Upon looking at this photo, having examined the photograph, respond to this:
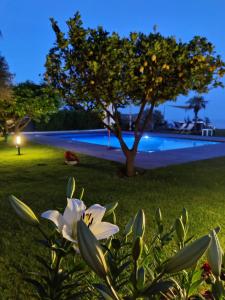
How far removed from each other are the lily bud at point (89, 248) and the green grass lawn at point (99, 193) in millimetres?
2161

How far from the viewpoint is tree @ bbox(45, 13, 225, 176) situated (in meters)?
6.30

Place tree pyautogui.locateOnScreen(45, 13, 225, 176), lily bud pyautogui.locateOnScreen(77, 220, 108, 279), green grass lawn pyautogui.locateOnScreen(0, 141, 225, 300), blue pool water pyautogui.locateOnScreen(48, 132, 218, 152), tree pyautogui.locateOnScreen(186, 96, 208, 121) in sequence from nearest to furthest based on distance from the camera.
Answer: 1. lily bud pyautogui.locateOnScreen(77, 220, 108, 279)
2. green grass lawn pyautogui.locateOnScreen(0, 141, 225, 300)
3. tree pyautogui.locateOnScreen(45, 13, 225, 176)
4. blue pool water pyautogui.locateOnScreen(48, 132, 218, 152)
5. tree pyautogui.locateOnScreen(186, 96, 208, 121)

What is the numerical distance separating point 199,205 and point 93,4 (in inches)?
3806

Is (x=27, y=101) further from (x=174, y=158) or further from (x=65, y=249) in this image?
(x=65, y=249)

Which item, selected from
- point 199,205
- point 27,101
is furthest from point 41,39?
point 199,205

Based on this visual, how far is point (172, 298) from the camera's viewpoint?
172cm

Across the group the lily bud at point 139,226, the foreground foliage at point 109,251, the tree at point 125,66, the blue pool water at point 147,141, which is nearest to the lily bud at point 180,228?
the foreground foliage at point 109,251

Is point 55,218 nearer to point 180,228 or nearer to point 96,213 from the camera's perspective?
point 96,213

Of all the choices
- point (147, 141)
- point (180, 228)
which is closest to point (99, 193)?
point (180, 228)

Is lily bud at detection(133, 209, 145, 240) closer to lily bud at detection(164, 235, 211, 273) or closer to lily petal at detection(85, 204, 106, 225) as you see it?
lily petal at detection(85, 204, 106, 225)

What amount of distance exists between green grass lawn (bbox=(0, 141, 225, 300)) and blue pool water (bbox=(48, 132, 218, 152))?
5.90 metres

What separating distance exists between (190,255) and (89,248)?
29 cm

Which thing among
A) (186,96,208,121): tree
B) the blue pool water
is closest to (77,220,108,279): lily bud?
the blue pool water

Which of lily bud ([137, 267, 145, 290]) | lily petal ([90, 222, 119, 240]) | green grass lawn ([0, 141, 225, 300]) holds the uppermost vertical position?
lily petal ([90, 222, 119, 240])
